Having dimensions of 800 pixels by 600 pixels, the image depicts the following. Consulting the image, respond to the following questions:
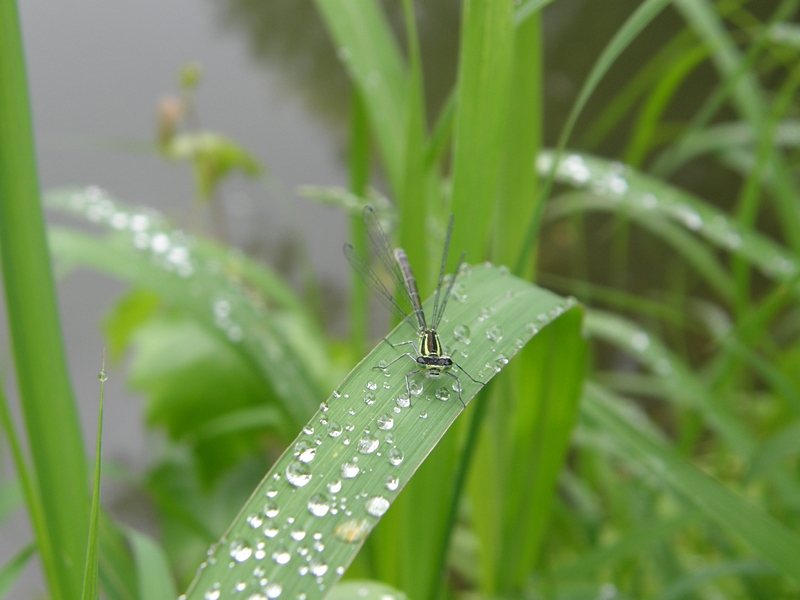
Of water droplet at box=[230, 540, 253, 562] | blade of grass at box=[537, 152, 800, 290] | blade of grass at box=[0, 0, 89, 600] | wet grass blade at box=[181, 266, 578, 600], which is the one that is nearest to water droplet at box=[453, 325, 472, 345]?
wet grass blade at box=[181, 266, 578, 600]

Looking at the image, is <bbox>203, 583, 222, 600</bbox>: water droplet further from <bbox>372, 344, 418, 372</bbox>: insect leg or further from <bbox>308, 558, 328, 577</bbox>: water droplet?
<bbox>372, 344, 418, 372</bbox>: insect leg

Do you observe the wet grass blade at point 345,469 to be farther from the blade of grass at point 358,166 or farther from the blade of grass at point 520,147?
the blade of grass at point 358,166

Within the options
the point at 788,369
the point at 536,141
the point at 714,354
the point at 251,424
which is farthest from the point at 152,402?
the point at 714,354

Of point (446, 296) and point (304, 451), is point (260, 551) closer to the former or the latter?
point (304, 451)

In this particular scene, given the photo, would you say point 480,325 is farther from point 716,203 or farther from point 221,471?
point 716,203

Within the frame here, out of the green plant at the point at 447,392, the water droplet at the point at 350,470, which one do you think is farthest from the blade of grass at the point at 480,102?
the water droplet at the point at 350,470

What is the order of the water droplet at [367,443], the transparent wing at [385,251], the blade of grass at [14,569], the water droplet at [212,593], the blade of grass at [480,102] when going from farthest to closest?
the transparent wing at [385,251] → the blade of grass at [14,569] → the blade of grass at [480,102] → the water droplet at [367,443] → the water droplet at [212,593]
